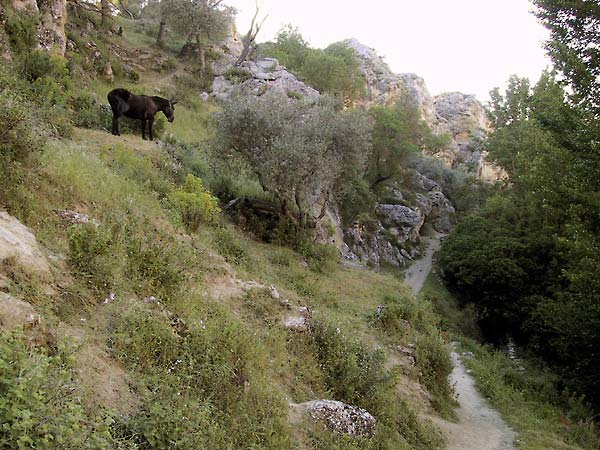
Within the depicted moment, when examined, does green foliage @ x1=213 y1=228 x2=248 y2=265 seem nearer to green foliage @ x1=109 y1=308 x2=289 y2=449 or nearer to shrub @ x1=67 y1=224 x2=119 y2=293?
green foliage @ x1=109 y1=308 x2=289 y2=449

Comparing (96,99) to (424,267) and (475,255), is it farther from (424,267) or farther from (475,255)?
(424,267)

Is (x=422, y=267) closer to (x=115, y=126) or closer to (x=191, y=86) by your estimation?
(x=191, y=86)

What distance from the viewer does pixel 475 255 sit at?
29.3 m

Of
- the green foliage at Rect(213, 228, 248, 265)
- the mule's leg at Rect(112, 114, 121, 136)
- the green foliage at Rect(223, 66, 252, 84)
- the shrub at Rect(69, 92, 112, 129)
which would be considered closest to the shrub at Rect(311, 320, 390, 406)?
the green foliage at Rect(213, 228, 248, 265)

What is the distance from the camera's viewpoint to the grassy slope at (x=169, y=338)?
505 centimetres

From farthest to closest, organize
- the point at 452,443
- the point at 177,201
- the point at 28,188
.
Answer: the point at 177,201 < the point at 452,443 < the point at 28,188

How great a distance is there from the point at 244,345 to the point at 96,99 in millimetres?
15228

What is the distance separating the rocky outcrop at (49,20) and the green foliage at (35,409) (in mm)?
18049

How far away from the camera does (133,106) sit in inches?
684

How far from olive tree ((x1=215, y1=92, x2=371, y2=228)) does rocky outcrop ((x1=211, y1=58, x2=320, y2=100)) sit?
11390mm

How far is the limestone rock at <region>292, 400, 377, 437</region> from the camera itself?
7070 millimetres

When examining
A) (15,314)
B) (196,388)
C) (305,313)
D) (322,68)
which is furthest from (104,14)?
(196,388)

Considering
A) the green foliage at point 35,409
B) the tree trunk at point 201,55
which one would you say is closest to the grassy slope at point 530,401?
the green foliage at point 35,409

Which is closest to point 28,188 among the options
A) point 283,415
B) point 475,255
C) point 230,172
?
point 283,415
